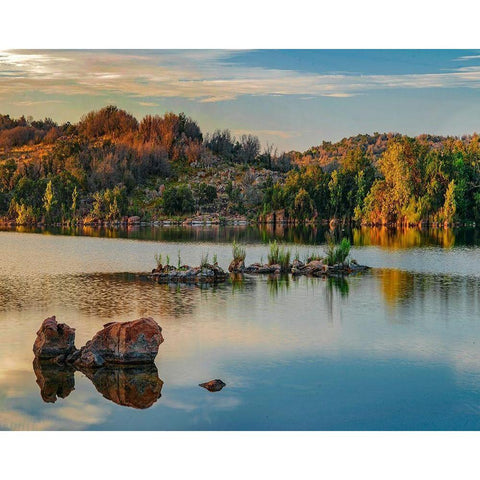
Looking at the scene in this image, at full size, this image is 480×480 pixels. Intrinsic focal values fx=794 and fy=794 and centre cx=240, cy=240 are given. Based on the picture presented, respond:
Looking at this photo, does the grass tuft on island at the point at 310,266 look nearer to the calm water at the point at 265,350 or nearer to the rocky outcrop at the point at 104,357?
the calm water at the point at 265,350

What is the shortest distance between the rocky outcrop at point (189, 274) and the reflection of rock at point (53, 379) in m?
10.5

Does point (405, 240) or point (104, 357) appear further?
point (405, 240)

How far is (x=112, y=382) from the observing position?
1359 centimetres

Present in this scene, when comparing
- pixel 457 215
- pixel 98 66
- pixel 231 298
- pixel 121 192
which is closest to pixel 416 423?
pixel 231 298

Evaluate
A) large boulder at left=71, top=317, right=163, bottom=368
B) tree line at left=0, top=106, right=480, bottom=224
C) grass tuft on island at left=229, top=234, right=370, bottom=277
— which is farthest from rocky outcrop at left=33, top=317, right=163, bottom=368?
tree line at left=0, top=106, right=480, bottom=224

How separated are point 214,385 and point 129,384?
151 centimetres

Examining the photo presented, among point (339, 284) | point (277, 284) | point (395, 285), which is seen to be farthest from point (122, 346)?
point (395, 285)

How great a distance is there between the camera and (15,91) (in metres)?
30.8

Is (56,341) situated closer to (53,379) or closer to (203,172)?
(53,379)

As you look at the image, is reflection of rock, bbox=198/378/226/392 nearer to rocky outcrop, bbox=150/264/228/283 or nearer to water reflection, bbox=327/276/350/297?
water reflection, bbox=327/276/350/297

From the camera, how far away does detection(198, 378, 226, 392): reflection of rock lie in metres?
13.1

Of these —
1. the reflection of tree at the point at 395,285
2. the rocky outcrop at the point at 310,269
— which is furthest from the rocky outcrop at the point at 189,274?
the reflection of tree at the point at 395,285

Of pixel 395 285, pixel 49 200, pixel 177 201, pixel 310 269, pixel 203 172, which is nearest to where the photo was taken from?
pixel 395 285

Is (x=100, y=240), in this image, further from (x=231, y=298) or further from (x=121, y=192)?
(x=121, y=192)
